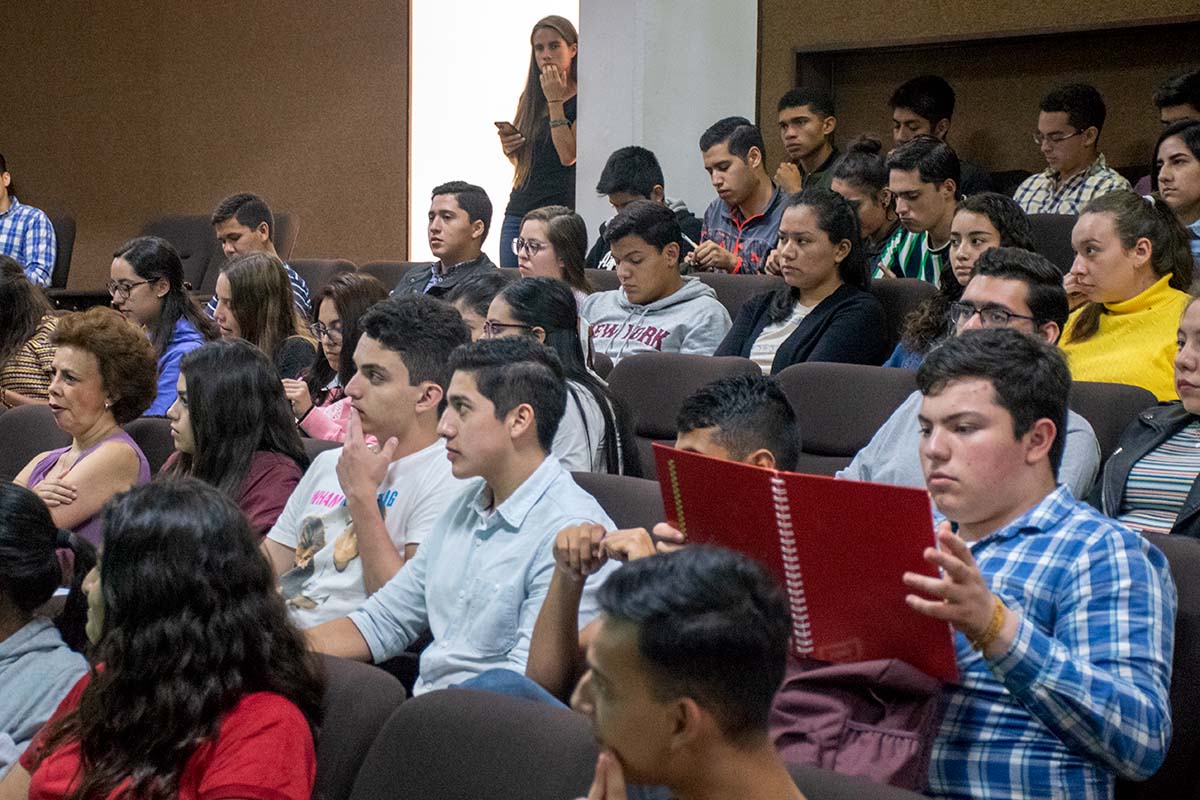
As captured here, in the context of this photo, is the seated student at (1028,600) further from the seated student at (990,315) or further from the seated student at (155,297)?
the seated student at (155,297)

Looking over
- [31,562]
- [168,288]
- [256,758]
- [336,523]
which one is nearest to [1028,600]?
[256,758]

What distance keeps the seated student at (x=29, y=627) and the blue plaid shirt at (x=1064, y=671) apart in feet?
3.96

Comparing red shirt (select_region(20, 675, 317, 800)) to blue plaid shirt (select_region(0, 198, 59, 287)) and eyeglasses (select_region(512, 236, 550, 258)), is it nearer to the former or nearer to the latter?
eyeglasses (select_region(512, 236, 550, 258))

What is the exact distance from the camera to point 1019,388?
5.18 feet

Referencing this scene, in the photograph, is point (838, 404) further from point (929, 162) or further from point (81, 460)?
point (81, 460)

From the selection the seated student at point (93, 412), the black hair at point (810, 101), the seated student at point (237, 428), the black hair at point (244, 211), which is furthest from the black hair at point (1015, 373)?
the black hair at point (244, 211)

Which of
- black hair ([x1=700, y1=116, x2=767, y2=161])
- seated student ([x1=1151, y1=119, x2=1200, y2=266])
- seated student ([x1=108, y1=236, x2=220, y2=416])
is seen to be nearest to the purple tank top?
seated student ([x1=108, y1=236, x2=220, y2=416])

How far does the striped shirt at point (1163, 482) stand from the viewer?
2.35m

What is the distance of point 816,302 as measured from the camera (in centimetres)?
373

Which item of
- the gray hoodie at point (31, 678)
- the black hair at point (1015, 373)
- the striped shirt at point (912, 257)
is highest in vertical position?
the striped shirt at point (912, 257)

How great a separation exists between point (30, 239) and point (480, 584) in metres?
4.89

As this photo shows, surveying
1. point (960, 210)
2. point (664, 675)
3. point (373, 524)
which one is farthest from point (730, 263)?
point (664, 675)

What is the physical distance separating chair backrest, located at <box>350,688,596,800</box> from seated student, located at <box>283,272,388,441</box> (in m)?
1.83

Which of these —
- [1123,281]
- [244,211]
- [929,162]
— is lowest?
[1123,281]
